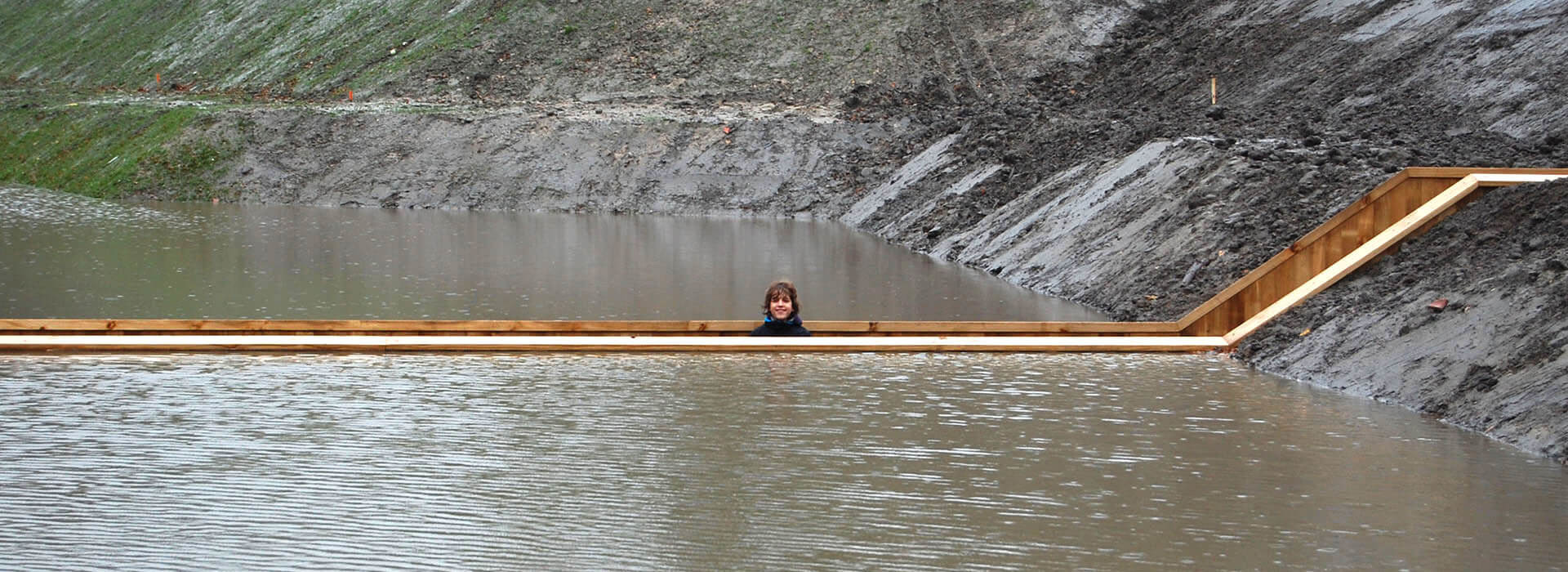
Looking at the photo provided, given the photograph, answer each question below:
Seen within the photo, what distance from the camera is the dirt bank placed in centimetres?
1125

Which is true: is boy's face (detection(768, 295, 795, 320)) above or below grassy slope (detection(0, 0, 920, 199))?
below

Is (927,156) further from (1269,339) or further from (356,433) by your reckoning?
(356,433)

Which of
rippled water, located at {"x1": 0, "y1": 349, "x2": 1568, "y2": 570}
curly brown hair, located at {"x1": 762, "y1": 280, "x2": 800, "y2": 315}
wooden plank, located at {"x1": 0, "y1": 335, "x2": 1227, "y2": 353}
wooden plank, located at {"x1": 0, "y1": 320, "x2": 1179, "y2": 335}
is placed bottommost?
rippled water, located at {"x1": 0, "y1": 349, "x2": 1568, "y2": 570}

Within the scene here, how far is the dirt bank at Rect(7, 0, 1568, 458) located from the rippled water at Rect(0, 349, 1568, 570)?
51.2 inches

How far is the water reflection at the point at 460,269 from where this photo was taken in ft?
49.5

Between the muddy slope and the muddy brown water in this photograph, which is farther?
the muddy slope

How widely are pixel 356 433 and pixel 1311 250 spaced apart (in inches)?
311

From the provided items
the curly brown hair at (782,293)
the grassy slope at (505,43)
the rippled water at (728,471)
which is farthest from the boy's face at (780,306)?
the grassy slope at (505,43)

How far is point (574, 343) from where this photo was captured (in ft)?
38.0

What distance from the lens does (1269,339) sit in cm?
1165

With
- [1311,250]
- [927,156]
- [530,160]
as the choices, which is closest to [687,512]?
[1311,250]

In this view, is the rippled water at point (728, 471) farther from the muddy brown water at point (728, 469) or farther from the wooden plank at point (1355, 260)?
the wooden plank at point (1355, 260)

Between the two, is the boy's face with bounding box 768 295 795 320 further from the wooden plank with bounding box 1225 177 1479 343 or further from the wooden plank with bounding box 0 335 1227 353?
the wooden plank with bounding box 1225 177 1479 343

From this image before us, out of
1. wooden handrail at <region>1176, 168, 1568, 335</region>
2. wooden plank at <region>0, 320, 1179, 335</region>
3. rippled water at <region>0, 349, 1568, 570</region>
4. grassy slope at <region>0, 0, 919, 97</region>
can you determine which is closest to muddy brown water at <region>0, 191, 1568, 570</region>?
rippled water at <region>0, 349, 1568, 570</region>
